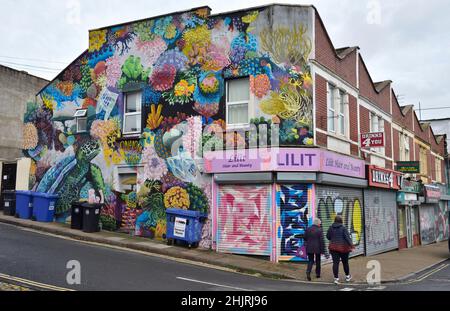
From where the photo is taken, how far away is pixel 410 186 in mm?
23953

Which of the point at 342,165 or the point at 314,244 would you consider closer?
the point at 314,244

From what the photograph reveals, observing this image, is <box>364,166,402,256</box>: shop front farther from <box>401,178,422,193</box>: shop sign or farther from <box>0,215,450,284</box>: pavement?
<box>0,215,450,284</box>: pavement

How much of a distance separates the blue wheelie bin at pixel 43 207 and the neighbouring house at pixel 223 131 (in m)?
0.73

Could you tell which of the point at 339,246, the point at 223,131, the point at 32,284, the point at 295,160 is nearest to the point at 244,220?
the point at 295,160

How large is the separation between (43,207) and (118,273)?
9282 millimetres

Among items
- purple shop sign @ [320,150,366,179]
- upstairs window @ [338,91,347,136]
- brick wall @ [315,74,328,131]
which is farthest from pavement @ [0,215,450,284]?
upstairs window @ [338,91,347,136]

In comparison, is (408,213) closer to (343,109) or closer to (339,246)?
(343,109)

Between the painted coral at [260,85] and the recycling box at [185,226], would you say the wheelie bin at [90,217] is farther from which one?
the painted coral at [260,85]

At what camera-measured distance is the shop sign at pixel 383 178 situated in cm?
1795

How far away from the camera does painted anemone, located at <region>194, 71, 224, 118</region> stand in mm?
15281

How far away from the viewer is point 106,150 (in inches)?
691
